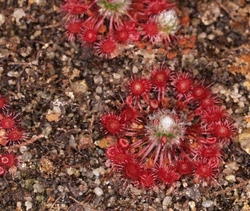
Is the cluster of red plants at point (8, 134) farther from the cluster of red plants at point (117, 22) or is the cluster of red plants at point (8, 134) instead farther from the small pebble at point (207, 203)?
the small pebble at point (207, 203)

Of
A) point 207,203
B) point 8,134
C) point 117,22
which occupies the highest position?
point 117,22

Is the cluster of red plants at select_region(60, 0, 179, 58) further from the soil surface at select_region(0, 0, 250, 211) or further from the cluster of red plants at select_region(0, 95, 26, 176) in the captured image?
the cluster of red plants at select_region(0, 95, 26, 176)

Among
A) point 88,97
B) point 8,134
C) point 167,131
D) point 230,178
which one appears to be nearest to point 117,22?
point 88,97

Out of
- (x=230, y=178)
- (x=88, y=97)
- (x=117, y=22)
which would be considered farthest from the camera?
(x=117, y=22)

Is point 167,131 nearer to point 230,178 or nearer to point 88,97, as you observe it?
point 230,178

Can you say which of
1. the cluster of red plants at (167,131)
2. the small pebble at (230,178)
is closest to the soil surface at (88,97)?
the small pebble at (230,178)

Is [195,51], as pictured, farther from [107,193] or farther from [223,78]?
[107,193]

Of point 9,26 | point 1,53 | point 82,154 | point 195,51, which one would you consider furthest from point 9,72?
point 195,51
